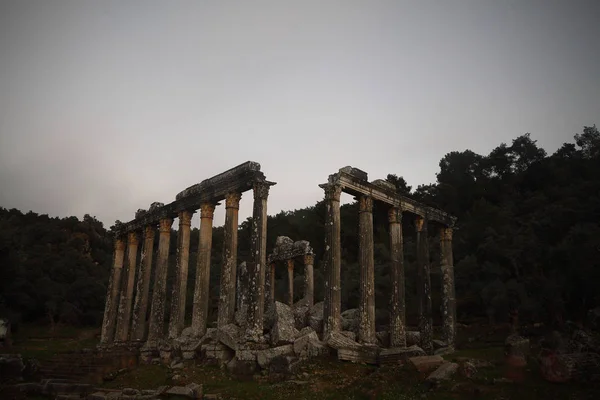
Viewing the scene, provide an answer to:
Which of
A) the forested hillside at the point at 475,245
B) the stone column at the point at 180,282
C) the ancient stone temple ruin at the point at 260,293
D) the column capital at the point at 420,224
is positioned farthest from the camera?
the forested hillside at the point at 475,245

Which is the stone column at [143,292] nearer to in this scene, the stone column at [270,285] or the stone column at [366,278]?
the stone column at [270,285]

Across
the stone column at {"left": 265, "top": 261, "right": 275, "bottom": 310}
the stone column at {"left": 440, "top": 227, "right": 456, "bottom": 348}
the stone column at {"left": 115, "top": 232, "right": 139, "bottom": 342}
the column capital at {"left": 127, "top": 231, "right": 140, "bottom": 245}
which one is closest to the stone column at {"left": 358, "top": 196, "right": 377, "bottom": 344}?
the stone column at {"left": 440, "top": 227, "right": 456, "bottom": 348}

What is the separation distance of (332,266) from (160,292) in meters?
11.1

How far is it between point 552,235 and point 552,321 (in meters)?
9.65

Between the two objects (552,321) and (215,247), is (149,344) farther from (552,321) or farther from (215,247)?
(215,247)

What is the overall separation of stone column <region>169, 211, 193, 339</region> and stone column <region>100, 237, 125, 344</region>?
7739 millimetres

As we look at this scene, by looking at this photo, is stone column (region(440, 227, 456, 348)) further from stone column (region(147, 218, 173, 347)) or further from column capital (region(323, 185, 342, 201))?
stone column (region(147, 218, 173, 347))

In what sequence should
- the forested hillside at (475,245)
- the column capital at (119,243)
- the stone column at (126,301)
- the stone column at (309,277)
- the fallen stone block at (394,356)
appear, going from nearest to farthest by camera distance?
the fallen stone block at (394,356) → the stone column at (126,301) → the stone column at (309,277) → the column capital at (119,243) → the forested hillside at (475,245)

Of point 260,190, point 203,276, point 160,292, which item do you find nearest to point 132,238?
point 160,292

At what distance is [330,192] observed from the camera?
21203mm

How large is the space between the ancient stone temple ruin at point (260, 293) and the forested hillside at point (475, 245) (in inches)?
393

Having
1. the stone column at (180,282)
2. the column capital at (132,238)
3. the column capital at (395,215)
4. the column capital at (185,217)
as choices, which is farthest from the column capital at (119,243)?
the column capital at (395,215)

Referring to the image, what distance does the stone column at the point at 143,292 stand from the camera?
88.1 ft

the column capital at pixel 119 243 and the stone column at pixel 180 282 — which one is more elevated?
the column capital at pixel 119 243
